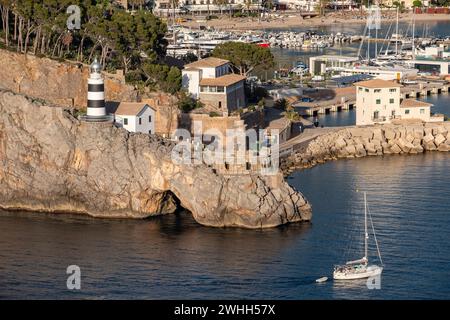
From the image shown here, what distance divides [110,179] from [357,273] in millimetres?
11840

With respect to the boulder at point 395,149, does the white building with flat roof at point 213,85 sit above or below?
above

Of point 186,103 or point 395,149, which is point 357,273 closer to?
point 186,103

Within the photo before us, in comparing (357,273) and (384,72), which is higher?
(384,72)

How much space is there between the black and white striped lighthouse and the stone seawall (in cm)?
1238

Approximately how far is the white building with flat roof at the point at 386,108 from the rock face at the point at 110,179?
61.9ft

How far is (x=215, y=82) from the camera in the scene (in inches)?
2426

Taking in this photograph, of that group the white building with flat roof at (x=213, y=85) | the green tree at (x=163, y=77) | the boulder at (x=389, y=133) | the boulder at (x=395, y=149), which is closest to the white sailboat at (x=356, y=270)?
the white building with flat roof at (x=213, y=85)

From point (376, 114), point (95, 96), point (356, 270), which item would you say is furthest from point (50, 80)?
point (356, 270)

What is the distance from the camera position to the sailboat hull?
138ft

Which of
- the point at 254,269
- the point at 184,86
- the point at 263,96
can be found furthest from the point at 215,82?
the point at 254,269

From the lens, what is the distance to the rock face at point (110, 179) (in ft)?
159

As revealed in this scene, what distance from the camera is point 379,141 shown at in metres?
63.9

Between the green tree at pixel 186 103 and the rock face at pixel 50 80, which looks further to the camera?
the green tree at pixel 186 103

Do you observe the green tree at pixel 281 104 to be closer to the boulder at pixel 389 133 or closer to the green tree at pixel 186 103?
the boulder at pixel 389 133
